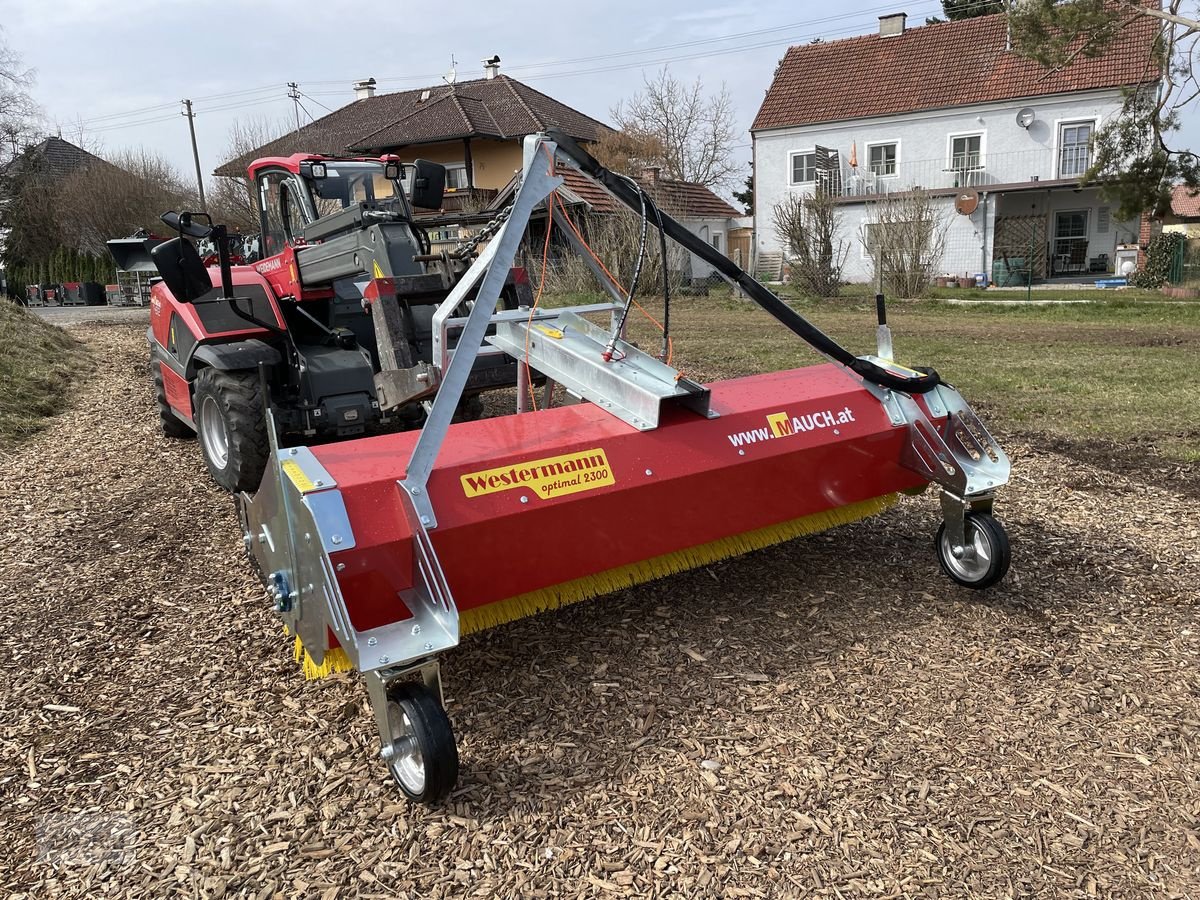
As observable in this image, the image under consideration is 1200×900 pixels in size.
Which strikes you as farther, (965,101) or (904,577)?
(965,101)

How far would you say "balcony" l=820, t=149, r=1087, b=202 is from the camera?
24.4 m

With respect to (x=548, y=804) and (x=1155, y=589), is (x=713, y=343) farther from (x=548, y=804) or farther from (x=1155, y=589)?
(x=548, y=804)

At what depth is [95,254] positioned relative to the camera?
105 feet

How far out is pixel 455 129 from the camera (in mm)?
27641

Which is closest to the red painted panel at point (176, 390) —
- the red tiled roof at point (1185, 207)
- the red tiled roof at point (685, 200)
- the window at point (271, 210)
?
the window at point (271, 210)

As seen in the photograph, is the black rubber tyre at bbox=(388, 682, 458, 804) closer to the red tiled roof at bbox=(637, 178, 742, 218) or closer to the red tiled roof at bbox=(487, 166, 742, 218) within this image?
the red tiled roof at bbox=(487, 166, 742, 218)

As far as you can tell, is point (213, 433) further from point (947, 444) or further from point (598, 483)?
point (947, 444)

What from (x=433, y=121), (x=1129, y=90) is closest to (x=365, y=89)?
(x=433, y=121)

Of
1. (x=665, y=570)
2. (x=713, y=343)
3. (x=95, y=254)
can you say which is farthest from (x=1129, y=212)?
(x=95, y=254)

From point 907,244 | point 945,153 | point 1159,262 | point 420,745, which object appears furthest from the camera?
point 945,153

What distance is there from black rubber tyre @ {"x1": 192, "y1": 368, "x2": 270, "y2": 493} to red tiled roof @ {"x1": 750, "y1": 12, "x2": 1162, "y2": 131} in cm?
2482

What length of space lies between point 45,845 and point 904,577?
3232mm

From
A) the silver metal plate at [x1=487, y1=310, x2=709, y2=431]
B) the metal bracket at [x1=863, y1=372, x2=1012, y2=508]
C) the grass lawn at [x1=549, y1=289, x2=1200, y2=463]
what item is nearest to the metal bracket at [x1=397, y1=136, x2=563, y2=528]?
the silver metal plate at [x1=487, y1=310, x2=709, y2=431]

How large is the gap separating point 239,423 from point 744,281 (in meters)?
2.89
